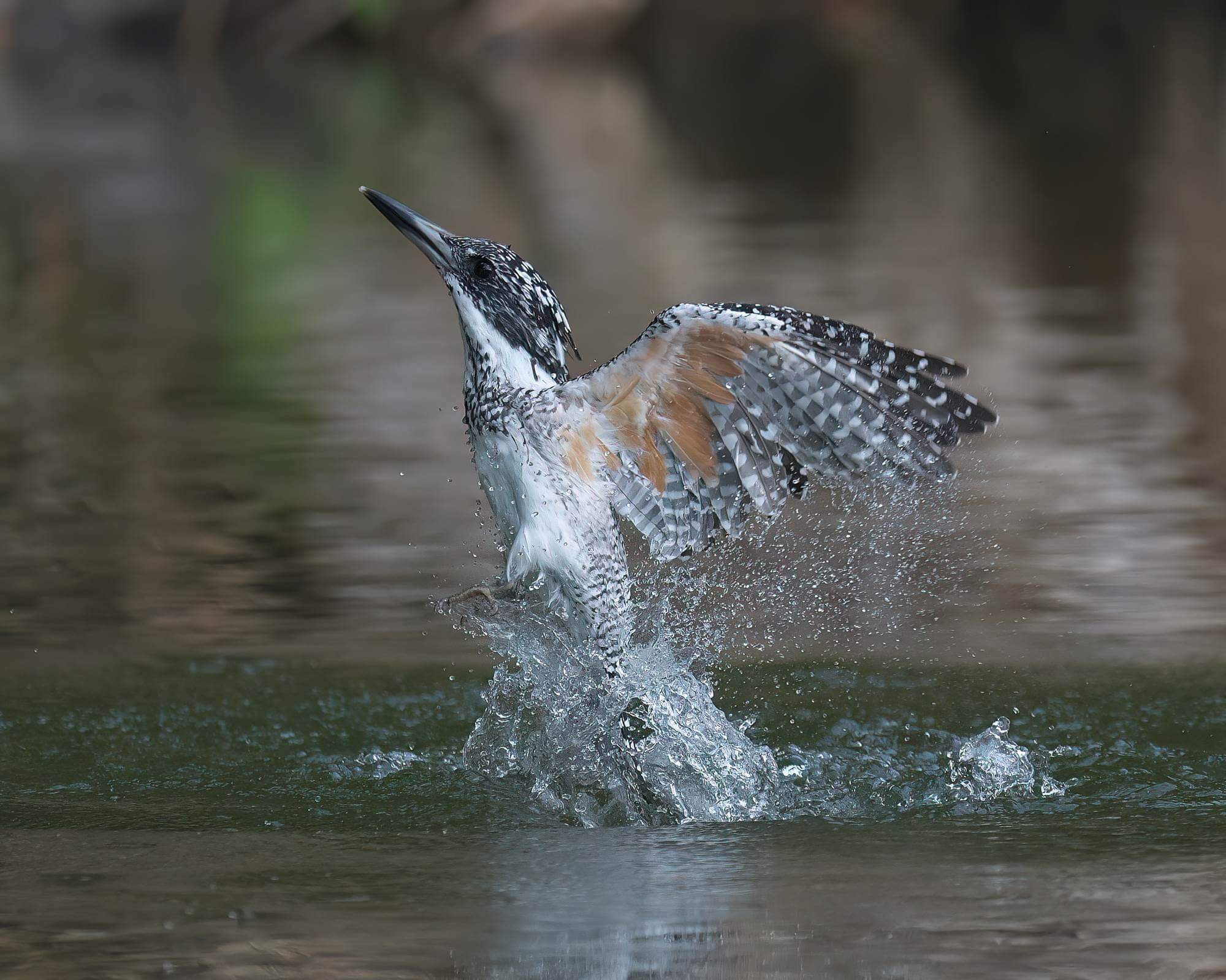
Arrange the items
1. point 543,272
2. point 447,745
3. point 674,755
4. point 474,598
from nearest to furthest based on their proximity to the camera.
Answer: point 474,598 → point 674,755 → point 447,745 → point 543,272

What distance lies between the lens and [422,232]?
18.6ft

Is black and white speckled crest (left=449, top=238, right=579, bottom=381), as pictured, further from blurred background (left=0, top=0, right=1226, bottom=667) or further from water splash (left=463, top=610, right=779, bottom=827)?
blurred background (left=0, top=0, right=1226, bottom=667)

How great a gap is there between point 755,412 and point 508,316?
0.72 metres

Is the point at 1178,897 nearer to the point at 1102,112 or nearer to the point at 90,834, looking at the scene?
the point at 90,834

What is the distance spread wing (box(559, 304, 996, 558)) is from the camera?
521cm

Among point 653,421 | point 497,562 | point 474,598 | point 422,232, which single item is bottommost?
point 497,562

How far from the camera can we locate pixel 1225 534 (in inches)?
291

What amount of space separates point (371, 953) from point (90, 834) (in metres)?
1.25

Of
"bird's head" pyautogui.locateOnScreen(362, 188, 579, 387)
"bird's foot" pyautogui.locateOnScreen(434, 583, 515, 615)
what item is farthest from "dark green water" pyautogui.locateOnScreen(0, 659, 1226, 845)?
"bird's head" pyautogui.locateOnScreen(362, 188, 579, 387)

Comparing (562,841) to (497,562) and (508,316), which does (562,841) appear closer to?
(508,316)

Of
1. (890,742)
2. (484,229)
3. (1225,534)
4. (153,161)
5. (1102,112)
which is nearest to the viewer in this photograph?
(890,742)

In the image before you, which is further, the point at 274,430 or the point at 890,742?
the point at 274,430

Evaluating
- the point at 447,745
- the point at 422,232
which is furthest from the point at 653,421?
the point at 447,745

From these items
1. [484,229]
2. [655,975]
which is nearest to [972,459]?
[655,975]
